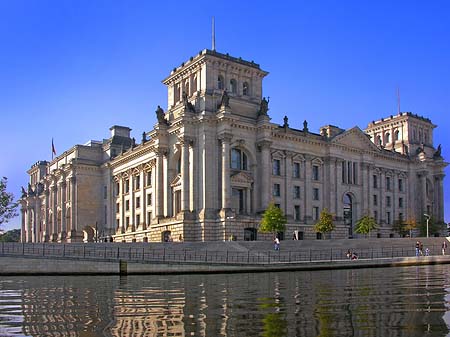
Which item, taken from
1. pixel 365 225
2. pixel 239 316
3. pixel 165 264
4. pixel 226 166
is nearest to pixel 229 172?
pixel 226 166

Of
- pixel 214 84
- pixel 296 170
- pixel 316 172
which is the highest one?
pixel 214 84

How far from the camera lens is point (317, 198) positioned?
8825cm

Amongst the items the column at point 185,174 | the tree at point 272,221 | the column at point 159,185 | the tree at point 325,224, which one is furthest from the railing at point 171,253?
the column at point 159,185

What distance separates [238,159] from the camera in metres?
78.8

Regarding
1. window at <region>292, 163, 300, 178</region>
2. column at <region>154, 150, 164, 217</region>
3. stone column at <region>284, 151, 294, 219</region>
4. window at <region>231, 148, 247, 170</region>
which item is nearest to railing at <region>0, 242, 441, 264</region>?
stone column at <region>284, 151, 294, 219</region>

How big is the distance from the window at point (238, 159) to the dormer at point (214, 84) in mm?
5702

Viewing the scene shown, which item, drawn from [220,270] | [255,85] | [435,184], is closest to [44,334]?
[220,270]

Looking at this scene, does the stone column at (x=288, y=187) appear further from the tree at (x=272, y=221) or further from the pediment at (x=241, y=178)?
the tree at (x=272, y=221)

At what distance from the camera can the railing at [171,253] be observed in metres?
A: 47.7

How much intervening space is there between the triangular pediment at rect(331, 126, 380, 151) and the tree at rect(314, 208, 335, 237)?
1465 centimetres

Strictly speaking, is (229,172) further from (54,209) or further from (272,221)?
(54,209)

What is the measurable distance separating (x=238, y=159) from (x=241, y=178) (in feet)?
10.5

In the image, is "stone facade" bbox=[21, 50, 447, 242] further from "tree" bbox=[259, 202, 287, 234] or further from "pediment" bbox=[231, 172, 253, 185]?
"tree" bbox=[259, 202, 287, 234]

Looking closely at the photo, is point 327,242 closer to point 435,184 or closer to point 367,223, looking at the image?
point 367,223
